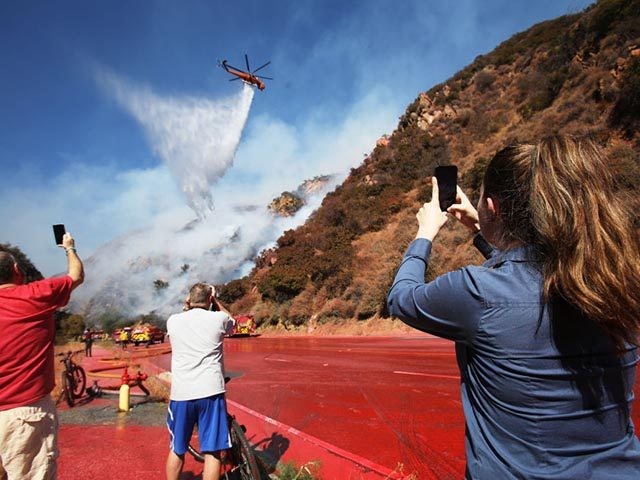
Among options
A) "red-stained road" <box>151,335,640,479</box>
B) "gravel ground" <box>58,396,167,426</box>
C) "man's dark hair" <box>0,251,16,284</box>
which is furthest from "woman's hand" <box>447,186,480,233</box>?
"gravel ground" <box>58,396,167,426</box>

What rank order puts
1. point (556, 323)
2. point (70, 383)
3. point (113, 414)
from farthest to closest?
point (70, 383), point (113, 414), point (556, 323)

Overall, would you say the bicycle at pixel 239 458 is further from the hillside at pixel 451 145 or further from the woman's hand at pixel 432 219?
the hillside at pixel 451 145

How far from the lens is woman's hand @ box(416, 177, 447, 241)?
61.2 inches

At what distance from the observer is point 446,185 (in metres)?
1.62

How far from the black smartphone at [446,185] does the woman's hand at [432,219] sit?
0.02m

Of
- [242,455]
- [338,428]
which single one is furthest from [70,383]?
[242,455]

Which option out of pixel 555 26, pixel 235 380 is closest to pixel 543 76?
pixel 555 26

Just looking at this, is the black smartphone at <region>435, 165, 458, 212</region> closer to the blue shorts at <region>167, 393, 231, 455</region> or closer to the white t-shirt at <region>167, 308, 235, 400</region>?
the white t-shirt at <region>167, 308, 235, 400</region>

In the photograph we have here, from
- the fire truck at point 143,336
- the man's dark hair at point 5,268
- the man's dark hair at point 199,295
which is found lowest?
the fire truck at point 143,336

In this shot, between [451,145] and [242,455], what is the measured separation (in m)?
34.7

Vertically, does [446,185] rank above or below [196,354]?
above

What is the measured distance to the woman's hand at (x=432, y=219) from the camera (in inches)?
61.2

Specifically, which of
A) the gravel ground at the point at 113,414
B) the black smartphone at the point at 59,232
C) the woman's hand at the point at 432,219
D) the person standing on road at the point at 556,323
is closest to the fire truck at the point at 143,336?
the gravel ground at the point at 113,414

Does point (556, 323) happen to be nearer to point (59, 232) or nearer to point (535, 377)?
point (535, 377)
